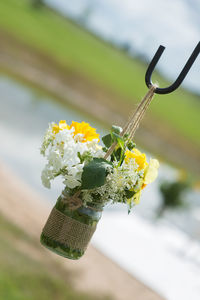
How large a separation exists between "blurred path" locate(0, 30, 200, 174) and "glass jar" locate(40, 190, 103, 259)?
18653mm

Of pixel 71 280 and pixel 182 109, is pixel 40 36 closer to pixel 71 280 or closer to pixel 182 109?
pixel 182 109

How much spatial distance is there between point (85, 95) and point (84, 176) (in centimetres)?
2209

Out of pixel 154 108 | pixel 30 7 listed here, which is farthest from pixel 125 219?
pixel 30 7

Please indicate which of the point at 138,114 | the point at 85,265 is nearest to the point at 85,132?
the point at 138,114

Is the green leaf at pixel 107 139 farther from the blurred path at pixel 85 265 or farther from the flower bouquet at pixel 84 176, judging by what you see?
the blurred path at pixel 85 265

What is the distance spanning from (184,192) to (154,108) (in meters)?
20.9

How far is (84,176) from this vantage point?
139 cm

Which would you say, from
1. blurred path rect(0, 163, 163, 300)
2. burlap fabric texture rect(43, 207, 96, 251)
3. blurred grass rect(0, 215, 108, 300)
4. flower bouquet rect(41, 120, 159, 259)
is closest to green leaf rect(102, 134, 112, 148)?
flower bouquet rect(41, 120, 159, 259)

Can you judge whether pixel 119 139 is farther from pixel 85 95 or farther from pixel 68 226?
pixel 85 95

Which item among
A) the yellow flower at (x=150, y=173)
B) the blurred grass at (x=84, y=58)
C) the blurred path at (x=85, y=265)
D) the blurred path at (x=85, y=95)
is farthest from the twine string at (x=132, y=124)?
the blurred grass at (x=84, y=58)

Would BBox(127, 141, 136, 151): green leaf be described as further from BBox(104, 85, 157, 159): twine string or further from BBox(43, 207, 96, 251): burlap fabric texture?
BBox(43, 207, 96, 251): burlap fabric texture

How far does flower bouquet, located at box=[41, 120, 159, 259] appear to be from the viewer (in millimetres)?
1424

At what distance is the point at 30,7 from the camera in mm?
36062

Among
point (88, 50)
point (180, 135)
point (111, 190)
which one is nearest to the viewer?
point (111, 190)
